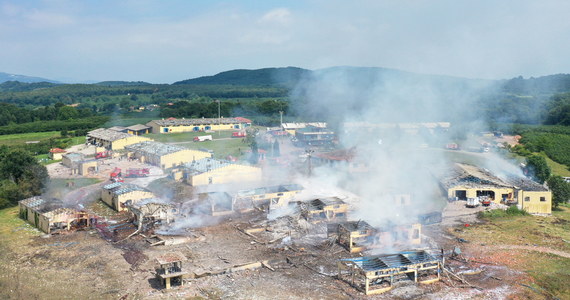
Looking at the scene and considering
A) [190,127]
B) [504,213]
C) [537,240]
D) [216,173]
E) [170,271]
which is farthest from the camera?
[190,127]

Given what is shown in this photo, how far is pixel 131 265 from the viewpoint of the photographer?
51.7 feet

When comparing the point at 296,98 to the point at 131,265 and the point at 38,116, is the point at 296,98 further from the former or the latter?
the point at 131,265

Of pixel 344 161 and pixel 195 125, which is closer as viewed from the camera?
pixel 344 161

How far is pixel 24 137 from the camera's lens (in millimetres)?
50688

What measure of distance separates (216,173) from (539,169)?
19414 mm

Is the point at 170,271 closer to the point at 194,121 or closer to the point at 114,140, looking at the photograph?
the point at 114,140

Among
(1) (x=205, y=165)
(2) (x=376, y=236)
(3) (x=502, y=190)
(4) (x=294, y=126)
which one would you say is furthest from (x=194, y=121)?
(2) (x=376, y=236)

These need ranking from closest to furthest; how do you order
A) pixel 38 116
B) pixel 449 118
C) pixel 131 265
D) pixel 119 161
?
pixel 131 265 → pixel 119 161 → pixel 449 118 → pixel 38 116

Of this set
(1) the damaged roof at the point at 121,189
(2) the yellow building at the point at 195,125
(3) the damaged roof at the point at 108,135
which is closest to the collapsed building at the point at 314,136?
(2) the yellow building at the point at 195,125

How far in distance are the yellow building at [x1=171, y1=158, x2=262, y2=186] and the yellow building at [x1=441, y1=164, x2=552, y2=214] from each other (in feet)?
35.1

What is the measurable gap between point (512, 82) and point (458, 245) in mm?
34139

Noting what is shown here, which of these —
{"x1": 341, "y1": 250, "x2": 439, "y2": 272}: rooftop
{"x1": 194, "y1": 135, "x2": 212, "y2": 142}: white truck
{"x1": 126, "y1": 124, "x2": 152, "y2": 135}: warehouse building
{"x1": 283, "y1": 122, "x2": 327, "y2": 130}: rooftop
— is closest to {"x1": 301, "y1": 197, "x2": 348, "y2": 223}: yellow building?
{"x1": 341, "y1": 250, "x2": 439, "y2": 272}: rooftop

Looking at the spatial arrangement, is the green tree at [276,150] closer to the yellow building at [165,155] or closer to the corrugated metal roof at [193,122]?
the yellow building at [165,155]

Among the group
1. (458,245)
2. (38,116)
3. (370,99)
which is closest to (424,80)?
(370,99)
